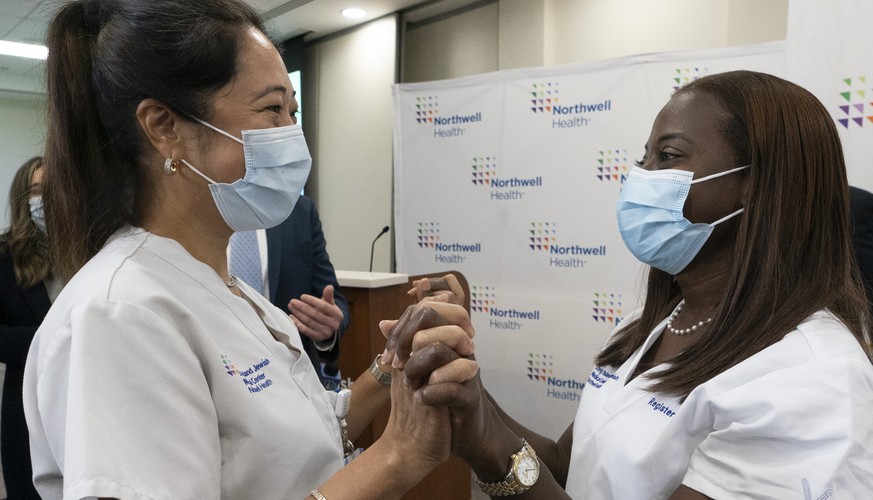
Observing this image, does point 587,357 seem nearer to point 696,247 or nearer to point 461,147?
point 461,147

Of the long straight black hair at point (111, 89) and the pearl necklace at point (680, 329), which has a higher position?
the long straight black hair at point (111, 89)

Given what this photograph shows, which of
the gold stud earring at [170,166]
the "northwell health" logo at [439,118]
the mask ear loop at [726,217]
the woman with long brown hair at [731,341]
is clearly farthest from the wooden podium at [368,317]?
the gold stud earring at [170,166]

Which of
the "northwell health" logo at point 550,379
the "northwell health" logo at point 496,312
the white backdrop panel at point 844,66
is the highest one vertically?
the white backdrop panel at point 844,66

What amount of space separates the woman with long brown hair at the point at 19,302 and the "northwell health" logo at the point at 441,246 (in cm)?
201

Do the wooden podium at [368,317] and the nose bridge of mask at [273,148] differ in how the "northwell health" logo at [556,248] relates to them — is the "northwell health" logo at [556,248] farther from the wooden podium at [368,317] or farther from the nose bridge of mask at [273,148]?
the nose bridge of mask at [273,148]

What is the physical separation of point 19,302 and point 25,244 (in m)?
0.21

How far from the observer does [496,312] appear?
140 inches

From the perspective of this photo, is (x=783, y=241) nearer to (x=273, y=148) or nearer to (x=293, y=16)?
(x=273, y=148)

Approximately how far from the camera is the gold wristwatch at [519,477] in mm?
1079

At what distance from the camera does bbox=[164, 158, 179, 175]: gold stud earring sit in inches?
39.0

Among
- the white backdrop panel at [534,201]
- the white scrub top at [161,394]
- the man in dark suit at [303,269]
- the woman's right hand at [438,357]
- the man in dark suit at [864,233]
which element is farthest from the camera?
the white backdrop panel at [534,201]

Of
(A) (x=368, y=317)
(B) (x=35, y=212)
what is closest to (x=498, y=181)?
→ (A) (x=368, y=317)

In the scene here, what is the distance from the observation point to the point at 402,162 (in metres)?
3.86

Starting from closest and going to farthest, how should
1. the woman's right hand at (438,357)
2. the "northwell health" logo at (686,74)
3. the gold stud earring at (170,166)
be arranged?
the woman's right hand at (438,357), the gold stud earring at (170,166), the "northwell health" logo at (686,74)
